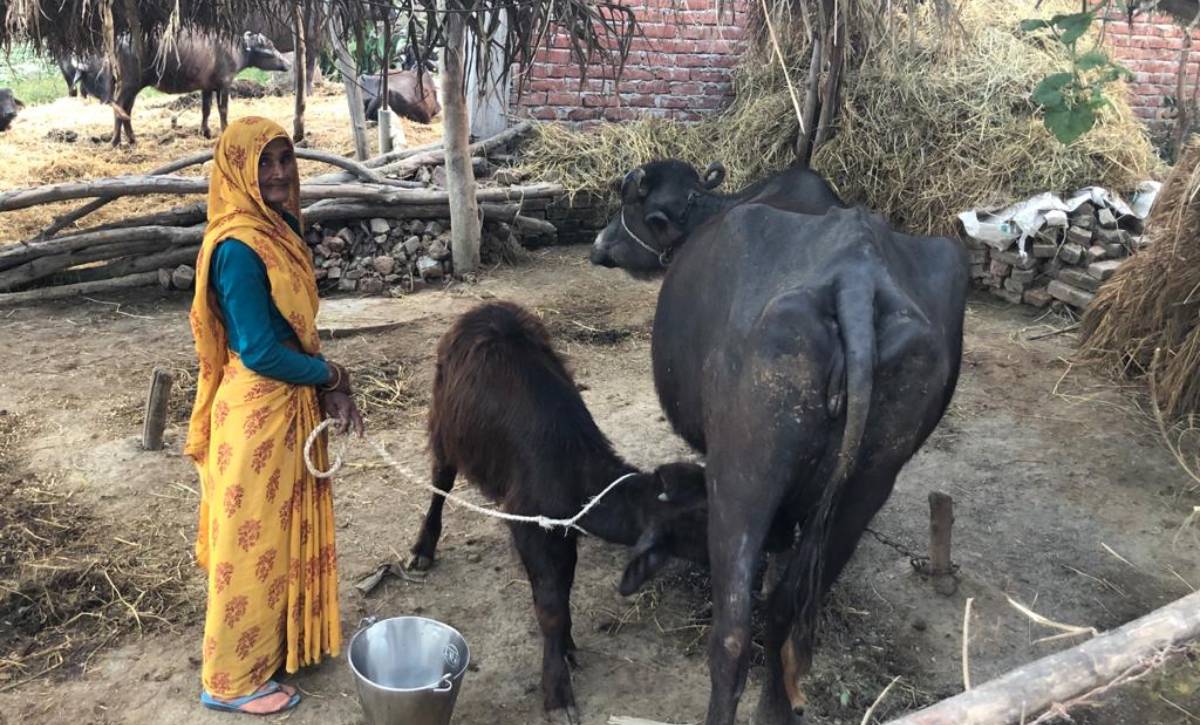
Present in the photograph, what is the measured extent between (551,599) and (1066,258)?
6.08 metres

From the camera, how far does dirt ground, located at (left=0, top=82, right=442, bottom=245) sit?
31.4ft

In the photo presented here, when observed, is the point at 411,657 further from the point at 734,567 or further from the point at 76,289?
the point at 76,289

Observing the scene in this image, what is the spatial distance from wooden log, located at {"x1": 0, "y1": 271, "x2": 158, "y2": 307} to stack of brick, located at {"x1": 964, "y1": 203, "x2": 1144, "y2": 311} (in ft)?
23.4

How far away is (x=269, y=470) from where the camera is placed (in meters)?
3.22

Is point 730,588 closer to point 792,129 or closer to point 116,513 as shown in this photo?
point 116,513

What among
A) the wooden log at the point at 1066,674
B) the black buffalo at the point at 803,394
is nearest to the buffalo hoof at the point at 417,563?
the black buffalo at the point at 803,394

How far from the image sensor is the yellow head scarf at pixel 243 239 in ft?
10.0

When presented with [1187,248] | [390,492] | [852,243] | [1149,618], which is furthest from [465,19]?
[1187,248]

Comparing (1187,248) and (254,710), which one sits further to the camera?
(1187,248)

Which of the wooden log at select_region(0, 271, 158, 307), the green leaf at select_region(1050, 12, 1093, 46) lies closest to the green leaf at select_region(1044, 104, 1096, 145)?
the green leaf at select_region(1050, 12, 1093, 46)

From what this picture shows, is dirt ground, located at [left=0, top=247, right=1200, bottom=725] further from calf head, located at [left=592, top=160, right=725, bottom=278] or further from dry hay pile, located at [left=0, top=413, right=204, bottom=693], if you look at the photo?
calf head, located at [left=592, top=160, right=725, bottom=278]

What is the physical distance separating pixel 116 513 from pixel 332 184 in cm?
431

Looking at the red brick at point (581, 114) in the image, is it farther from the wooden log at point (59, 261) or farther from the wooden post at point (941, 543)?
the wooden post at point (941, 543)

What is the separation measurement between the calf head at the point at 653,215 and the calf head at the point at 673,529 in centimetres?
198
